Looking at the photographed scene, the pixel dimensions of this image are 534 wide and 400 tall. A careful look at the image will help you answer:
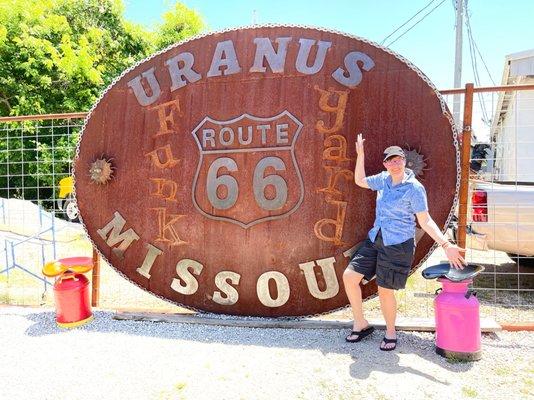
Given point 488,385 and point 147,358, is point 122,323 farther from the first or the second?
point 488,385

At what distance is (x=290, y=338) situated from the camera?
12.6 feet

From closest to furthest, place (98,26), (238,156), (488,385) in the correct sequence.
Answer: (488,385) → (238,156) → (98,26)

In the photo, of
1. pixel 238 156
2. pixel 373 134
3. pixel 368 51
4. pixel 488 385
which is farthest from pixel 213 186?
pixel 488 385

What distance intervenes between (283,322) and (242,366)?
849mm

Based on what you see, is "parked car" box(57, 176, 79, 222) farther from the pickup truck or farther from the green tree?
the pickup truck

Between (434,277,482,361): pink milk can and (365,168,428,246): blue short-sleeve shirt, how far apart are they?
0.44 metres

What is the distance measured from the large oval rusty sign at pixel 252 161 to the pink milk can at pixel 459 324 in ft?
1.86

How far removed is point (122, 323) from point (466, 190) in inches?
125

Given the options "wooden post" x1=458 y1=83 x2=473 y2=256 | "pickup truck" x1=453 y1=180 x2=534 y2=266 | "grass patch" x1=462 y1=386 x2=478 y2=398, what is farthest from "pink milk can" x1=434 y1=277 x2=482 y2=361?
"pickup truck" x1=453 y1=180 x2=534 y2=266

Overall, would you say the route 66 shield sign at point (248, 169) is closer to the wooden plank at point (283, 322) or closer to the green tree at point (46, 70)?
the wooden plank at point (283, 322)

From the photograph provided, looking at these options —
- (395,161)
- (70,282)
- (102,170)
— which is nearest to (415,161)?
(395,161)

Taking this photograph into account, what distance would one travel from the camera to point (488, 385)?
301 centimetres

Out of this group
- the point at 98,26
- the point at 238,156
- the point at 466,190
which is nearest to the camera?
the point at 466,190

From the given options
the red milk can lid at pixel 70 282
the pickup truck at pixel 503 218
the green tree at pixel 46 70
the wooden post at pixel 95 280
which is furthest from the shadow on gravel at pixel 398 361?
the green tree at pixel 46 70
